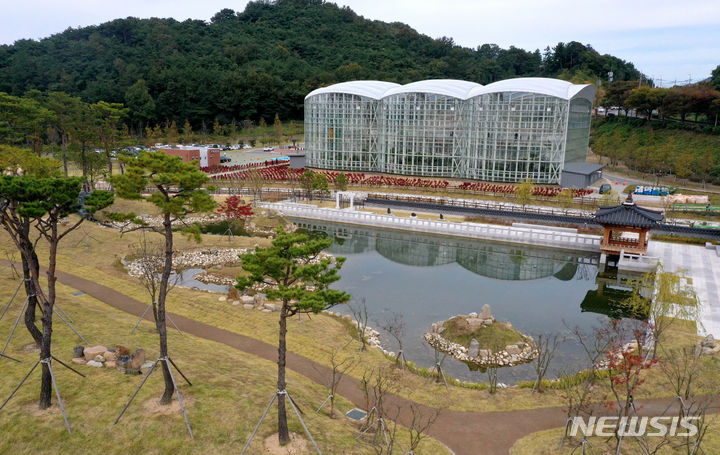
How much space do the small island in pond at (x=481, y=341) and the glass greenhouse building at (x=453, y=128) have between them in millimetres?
32095

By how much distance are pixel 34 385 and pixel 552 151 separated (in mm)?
46239

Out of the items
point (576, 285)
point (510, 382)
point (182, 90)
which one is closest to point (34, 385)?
point (510, 382)

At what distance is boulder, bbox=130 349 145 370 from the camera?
14.9m

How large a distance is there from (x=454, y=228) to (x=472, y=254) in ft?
12.9

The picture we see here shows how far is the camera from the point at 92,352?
15.1 meters

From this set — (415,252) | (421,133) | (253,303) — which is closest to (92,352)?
(253,303)

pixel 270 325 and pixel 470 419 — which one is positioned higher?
pixel 270 325

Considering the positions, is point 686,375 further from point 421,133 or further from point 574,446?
point 421,133

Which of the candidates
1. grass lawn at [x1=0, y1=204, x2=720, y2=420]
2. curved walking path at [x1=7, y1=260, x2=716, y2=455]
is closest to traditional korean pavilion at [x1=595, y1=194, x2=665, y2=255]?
grass lawn at [x1=0, y1=204, x2=720, y2=420]

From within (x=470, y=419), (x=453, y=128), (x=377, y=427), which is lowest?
(x=470, y=419)

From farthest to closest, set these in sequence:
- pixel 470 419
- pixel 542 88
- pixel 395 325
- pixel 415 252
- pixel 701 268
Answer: pixel 542 88 → pixel 415 252 → pixel 701 268 → pixel 395 325 → pixel 470 419

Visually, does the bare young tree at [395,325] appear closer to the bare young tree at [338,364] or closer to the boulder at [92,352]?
the bare young tree at [338,364]

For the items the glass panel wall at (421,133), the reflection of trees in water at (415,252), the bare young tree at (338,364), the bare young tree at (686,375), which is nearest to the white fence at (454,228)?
the reflection of trees in water at (415,252)

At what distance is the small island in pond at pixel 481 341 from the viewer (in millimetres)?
19234
